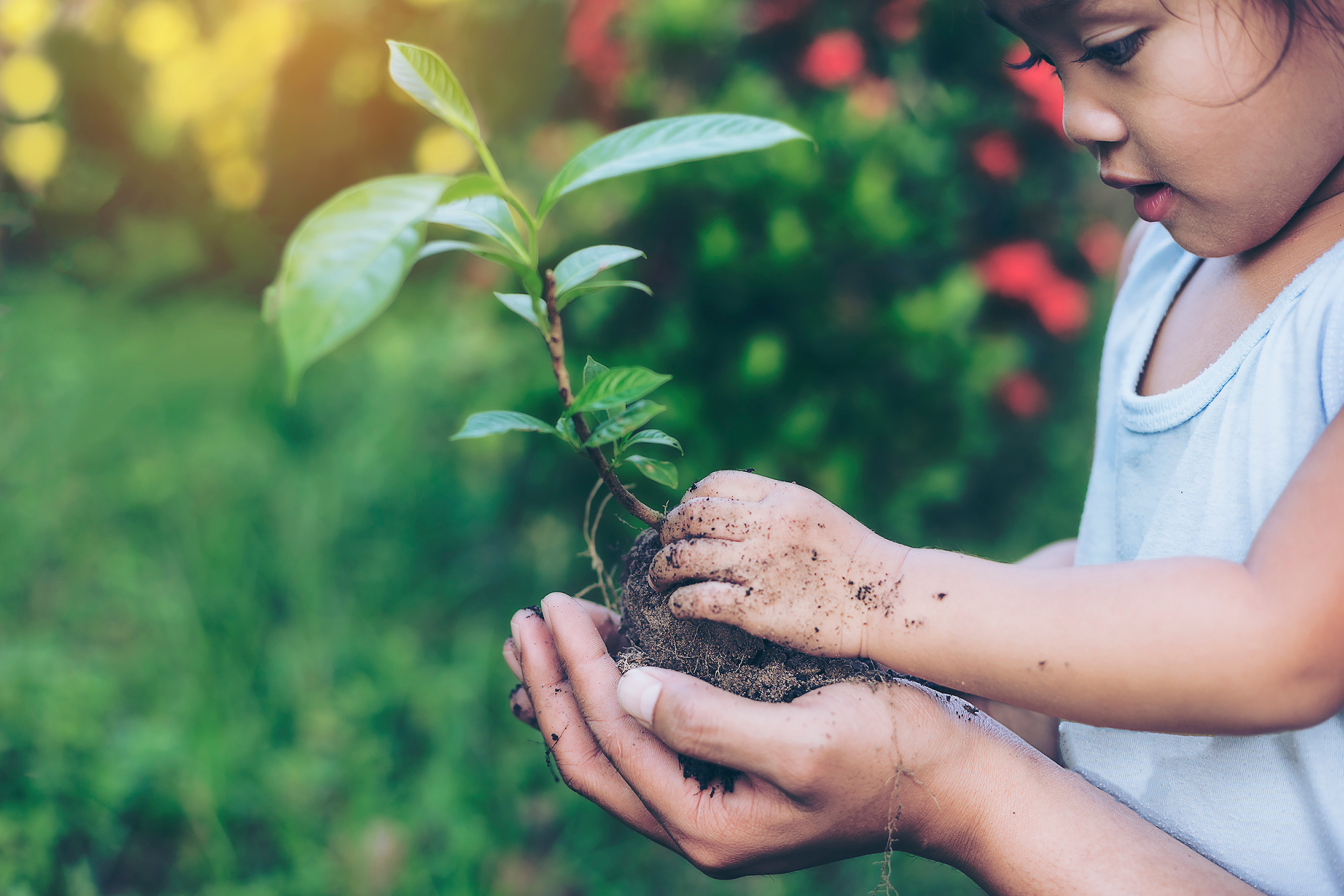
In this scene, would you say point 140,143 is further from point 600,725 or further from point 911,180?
point 600,725

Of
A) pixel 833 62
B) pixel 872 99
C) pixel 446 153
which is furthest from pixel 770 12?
pixel 446 153

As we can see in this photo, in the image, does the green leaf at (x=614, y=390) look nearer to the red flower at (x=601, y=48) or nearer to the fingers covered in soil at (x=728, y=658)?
the fingers covered in soil at (x=728, y=658)

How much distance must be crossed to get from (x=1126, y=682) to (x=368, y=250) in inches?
31.6

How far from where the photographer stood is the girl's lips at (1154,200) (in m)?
1.05

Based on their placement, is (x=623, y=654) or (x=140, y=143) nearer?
(x=623, y=654)

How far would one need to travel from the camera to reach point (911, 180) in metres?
2.13

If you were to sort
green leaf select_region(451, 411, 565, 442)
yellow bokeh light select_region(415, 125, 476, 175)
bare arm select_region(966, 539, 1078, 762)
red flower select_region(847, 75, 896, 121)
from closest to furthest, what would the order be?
green leaf select_region(451, 411, 565, 442) → bare arm select_region(966, 539, 1078, 762) → red flower select_region(847, 75, 896, 121) → yellow bokeh light select_region(415, 125, 476, 175)

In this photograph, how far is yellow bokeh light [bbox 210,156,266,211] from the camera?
3.61 meters

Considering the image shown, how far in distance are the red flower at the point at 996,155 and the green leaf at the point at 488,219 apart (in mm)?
1907

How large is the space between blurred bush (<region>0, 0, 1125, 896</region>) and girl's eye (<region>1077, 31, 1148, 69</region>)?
915 millimetres

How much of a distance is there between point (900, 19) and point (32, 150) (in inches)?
108

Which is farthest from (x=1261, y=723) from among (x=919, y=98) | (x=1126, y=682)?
(x=919, y=98)

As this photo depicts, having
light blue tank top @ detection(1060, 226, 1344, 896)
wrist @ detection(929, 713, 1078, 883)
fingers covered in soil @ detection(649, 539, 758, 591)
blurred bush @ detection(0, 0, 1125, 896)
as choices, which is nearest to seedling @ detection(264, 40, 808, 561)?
fingers covered in soil @ detection(649, 539, 758, 591)

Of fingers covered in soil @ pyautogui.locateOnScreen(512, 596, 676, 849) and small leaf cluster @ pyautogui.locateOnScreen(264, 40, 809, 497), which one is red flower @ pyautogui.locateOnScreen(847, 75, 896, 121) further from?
fingers covered in soil @ pyautogui.locateOnScreen(512, 596, 676, 849)
